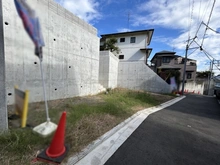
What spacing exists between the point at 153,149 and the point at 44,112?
2090 millimetres

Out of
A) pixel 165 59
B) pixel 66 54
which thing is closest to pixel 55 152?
pixel 66 54

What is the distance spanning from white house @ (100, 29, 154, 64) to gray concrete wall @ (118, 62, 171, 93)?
5.51 m

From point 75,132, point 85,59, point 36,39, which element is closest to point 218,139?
point 75,132

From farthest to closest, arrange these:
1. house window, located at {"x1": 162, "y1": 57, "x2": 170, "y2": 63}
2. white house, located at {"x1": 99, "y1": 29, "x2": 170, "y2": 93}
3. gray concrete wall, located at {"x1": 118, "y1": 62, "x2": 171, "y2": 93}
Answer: house window, located at {"x1": 162, "y1": 57, "x2": 170, "y2": 63}, gray concrete wall, located at {"x1": 118, "y1": 62, "x2": 171, "y2": 93}, white house, located at {"x1": 99, "y1": 29, "x2": 170, "y2": 93}

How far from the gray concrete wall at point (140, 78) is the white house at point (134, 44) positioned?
551cm

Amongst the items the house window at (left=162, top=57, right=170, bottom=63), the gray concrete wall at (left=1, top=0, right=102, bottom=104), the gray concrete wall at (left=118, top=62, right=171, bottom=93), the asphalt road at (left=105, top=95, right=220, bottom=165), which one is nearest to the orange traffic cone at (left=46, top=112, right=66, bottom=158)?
the asphalt road at (left=105, top=95, right=220, bottom=165)

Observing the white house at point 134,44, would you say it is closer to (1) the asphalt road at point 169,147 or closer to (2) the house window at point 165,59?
(2) the house window at point 165,59

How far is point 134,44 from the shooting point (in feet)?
51.7

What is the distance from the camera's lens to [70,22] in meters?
5.15

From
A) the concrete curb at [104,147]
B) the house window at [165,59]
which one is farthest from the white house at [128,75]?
the house window at [165,59]

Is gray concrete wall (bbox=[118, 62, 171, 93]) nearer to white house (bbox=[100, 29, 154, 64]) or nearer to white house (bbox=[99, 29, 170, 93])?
white house (bbox=[99, 29, 170, 93])

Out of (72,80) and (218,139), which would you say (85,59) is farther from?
(218,139)

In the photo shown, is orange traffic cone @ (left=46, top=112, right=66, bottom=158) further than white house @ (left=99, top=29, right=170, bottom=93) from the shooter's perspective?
No

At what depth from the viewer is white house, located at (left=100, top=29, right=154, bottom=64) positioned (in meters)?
15.2
